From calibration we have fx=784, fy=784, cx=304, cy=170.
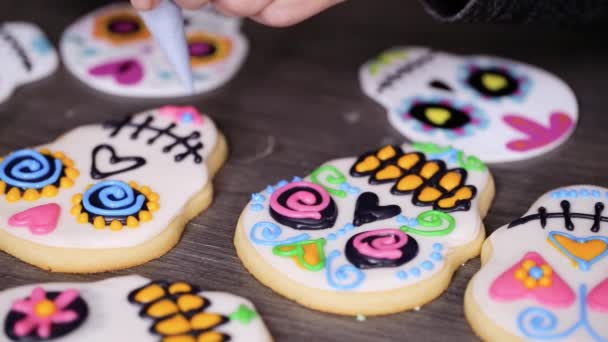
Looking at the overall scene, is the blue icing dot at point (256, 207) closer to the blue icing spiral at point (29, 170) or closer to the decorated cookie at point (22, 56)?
the blue icing spiral at point (29, 170)

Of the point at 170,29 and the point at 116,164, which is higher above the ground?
the point at 170,29

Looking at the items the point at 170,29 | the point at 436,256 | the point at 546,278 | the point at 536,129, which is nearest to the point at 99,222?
the point at 170,29

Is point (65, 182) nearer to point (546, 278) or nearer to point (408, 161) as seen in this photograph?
→ point (408, 161)

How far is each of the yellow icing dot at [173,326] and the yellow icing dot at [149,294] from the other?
3cm

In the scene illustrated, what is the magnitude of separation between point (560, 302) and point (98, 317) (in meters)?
0.42

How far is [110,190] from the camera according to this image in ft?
2.69

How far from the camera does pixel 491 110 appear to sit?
3.28 feet

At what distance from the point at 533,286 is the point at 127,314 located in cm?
37

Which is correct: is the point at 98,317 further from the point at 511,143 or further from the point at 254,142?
the point at 511,143

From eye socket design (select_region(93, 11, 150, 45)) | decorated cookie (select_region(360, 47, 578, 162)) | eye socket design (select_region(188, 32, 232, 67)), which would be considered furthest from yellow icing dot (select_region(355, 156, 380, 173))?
eye socket design (select_region(93, 11, 150, 45))

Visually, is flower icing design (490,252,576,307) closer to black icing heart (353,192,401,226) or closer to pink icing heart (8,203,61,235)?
black icing heart (353,192,401,226)

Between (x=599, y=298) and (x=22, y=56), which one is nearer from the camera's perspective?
(x=599, y=298)

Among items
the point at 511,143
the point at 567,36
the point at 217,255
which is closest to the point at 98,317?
the point at 217,255

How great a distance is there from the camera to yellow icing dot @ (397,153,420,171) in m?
0.87
